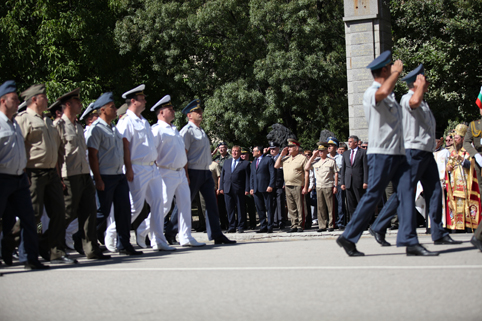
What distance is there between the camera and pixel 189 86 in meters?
28.1

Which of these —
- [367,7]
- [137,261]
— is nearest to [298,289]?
[137,261]

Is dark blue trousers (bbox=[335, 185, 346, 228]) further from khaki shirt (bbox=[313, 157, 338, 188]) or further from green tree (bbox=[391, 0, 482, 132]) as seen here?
green tree (bbox=[391, 0, 482, 132])

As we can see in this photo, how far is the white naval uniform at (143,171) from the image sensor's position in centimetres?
936

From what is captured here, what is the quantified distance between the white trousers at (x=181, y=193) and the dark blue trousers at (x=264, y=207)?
5.39 m

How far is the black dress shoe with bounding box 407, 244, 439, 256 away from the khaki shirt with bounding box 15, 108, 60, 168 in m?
4.32

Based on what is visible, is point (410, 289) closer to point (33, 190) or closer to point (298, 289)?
point (298, 289)

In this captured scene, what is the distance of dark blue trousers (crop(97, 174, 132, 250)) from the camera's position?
879 cm

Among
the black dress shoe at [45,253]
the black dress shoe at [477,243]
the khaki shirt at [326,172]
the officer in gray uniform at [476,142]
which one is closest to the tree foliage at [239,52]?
the khaki shirt at [326,172]

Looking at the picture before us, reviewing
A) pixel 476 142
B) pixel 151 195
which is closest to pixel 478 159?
pixel 476 142

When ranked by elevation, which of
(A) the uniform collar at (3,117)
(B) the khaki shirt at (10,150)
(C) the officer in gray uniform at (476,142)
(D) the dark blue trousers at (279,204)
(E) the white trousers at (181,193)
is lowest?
(D) the dark blue trousers at (279,204)

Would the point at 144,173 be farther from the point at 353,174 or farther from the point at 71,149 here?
the point at 353,174

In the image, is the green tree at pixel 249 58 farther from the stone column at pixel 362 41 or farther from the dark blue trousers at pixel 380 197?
the dark blue trousers at pixel 380 197

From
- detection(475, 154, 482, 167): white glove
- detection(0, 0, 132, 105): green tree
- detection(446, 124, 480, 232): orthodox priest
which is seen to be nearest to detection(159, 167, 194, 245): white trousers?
detection(475, 154, 482, 167): white glove

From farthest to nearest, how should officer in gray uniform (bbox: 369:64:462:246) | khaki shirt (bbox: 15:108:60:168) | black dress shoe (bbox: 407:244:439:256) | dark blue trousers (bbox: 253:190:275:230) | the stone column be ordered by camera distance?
1. the stone column
2. dark blue trousers (bbox: 253:190:275:230)
3. khaki shirt (bbox: 15:108:60:168)
4. officer in gray uniform (bbox: 369:64:462:246)
5. black dress shoe (bbox: 407:244:439:256)
